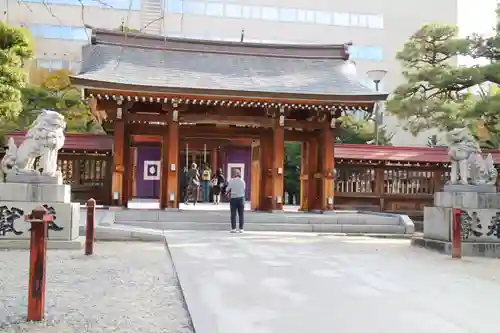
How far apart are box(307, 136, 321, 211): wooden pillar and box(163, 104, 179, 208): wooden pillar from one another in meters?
4.85

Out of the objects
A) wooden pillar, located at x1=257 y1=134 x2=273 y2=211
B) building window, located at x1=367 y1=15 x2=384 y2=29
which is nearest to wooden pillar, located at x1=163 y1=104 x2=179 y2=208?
wooden pillar, located at x1=257 y1=134 x2=273 y2=211

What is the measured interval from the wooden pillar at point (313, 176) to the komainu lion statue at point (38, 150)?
33.0 ft

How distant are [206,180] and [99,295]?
17.4 metres

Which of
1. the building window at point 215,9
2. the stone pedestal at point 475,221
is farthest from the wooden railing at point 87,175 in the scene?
the building window at point 215,9

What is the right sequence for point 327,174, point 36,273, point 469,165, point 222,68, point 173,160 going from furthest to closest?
point 222,68, point 327,174, point 173,160, point 469,165, point 36,273

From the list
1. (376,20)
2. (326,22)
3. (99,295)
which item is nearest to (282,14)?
(326,22)

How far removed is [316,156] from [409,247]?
717 cm

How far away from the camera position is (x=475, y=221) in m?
10.3

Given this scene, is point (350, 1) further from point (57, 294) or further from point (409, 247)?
point (57, 294)

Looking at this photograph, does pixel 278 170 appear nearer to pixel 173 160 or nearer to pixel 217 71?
pixel 173 160

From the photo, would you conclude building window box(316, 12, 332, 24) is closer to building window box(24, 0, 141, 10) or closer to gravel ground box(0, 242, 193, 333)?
building window box(24, 0, 141, 10)

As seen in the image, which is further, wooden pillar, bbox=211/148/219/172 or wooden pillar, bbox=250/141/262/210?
wooden pillar, bbox=211/148/219/172

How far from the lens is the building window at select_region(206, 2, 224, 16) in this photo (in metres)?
42.8

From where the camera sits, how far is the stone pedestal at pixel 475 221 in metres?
10.1
